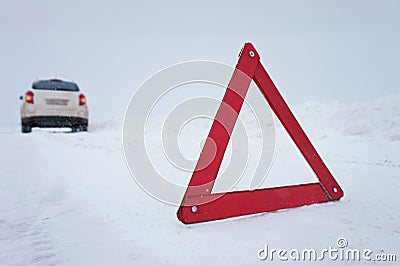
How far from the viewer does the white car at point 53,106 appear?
26.5 feet

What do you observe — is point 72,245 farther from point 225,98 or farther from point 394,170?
point 394,170

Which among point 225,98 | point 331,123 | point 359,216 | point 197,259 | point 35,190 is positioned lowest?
point 331,123

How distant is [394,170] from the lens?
365 cm

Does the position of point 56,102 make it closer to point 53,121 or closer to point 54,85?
point 53,121

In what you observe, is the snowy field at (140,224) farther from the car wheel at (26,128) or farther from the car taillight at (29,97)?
the car wheel at (26,128)

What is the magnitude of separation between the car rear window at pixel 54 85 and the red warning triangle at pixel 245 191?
748 cm

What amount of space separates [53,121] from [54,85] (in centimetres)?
99

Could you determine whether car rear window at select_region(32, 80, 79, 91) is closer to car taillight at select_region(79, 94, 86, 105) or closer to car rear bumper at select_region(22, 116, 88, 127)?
car taillight at select_region(79, 94, 86, 105)

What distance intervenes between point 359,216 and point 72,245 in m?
1.69

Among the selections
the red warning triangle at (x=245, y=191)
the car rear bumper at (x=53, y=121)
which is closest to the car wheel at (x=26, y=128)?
the car rear bumper at (x=53, y=121)

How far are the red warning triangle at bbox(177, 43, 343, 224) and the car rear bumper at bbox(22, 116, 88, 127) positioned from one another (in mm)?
7241

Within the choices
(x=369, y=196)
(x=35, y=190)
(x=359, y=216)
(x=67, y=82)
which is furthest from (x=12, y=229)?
(x=67, y=82)

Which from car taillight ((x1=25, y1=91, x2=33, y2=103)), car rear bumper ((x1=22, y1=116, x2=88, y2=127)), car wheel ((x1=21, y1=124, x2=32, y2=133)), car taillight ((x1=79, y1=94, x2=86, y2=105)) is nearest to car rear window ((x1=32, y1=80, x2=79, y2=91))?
car taillight ((x1=25, y1=91, x2=33, y2=103))

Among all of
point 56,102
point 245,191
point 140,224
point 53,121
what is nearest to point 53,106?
point 56,102
